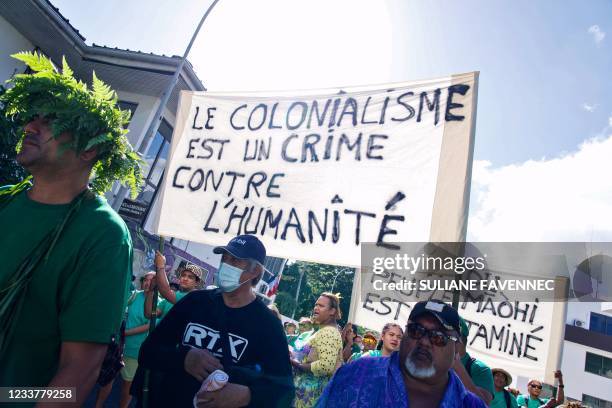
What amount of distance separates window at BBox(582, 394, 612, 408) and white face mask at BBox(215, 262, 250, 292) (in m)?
36.7

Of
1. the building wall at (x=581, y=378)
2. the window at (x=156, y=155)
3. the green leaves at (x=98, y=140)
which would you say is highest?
the window at (x=156, y=155)

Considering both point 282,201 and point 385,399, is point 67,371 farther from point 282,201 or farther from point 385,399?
point 282,201

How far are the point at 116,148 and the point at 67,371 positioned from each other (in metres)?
1.10

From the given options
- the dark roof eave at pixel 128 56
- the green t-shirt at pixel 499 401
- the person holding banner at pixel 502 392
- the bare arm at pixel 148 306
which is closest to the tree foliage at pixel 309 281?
the dark roof eave at pixel 128 56

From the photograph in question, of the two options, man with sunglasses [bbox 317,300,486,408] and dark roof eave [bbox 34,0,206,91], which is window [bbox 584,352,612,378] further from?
man with sunglasses [bbox 317,300,486,408]

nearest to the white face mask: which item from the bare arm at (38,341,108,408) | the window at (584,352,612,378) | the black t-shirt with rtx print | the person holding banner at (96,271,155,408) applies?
the black t-shirt with rtx print

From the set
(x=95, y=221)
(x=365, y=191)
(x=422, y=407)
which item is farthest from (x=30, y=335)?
(x=365, y=191)

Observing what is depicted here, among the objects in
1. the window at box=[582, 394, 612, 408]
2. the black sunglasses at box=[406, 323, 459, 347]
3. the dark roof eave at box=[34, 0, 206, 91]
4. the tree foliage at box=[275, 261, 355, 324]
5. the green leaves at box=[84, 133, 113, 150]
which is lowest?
the window at box=[582, 394, 612, 408]

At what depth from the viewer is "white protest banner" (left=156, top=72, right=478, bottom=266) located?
119 inches

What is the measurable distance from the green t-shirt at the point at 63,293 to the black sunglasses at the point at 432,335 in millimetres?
1653

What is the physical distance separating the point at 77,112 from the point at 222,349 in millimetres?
1508

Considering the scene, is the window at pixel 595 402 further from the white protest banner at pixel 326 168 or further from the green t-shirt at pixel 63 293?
the green t-shirt at pixel 63 293

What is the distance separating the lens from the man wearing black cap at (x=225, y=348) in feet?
6.87

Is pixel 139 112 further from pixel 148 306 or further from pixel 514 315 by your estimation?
pixel 514 315
